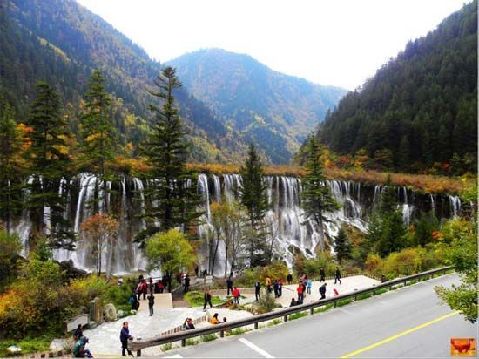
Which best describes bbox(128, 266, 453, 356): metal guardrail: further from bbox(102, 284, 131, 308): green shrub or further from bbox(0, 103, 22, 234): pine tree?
bbox(0, 103, 22, 234): pine tree

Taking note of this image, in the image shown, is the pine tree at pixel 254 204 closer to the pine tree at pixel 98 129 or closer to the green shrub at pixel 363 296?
the pine tree at pixel 98 129

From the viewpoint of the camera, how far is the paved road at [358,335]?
13228 mm

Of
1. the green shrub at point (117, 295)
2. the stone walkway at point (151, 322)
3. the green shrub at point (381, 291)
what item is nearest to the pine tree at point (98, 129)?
the green shrub at point (117, 295)

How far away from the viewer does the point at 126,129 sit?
14600cm

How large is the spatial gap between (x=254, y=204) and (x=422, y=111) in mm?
74483

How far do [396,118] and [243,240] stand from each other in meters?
72.6

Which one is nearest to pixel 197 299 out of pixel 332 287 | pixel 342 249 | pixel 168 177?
pixel 332 287

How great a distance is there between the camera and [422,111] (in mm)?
106000

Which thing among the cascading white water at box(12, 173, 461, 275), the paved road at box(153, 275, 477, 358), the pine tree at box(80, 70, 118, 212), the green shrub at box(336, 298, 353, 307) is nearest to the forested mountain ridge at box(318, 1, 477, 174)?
the cascading white water at box(12, 173, 461, 275)

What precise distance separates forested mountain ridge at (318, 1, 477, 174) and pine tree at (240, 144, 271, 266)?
48.5 meters

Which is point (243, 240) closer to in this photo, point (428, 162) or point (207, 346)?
point (207, 346)

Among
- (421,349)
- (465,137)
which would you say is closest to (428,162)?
(465,137)

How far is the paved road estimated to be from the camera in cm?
1323

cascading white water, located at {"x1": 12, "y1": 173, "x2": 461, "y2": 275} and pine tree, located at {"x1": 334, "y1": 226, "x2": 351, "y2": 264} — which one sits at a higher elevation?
cascading white water, located at {"x1": 12, "y1": 173, "x2": 461, "y2": 275}
